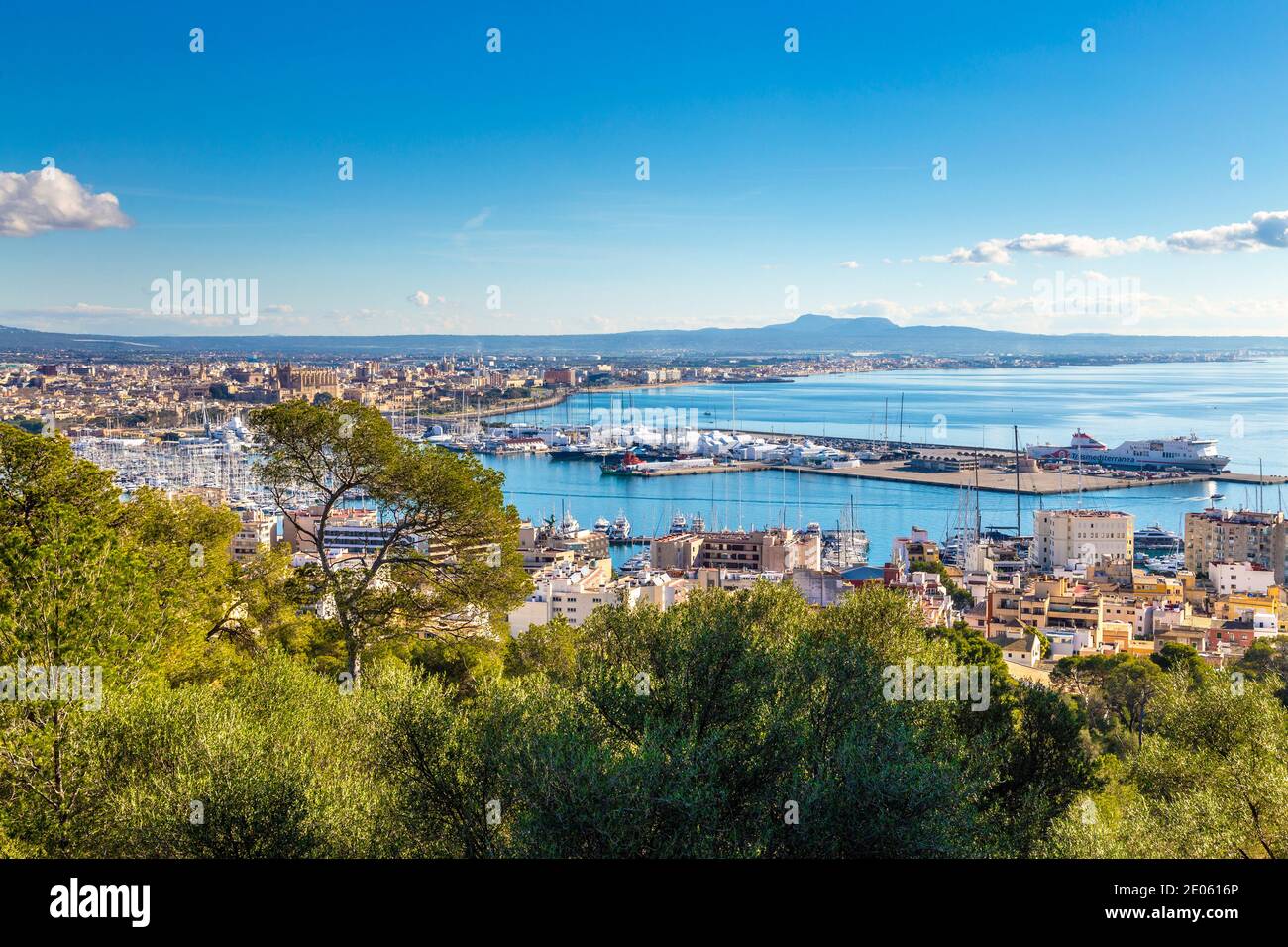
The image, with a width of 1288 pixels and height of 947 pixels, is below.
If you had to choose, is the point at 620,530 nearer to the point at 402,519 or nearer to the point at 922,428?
the point at 402,519

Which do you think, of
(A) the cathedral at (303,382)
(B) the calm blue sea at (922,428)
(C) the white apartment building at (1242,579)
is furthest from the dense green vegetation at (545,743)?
(A) the cathedral at (303,382)

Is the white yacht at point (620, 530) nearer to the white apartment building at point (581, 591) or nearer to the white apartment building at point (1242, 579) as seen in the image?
the white apartment building at point (581, 591)

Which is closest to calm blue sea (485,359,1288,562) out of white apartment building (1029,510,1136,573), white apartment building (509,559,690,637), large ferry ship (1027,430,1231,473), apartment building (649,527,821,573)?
large ferry ship (1027,430,1231,473)

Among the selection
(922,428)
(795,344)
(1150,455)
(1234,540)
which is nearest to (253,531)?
(1234,540)

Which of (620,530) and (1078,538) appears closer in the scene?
(1078,538)

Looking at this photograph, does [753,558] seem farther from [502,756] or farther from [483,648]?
[502,756]

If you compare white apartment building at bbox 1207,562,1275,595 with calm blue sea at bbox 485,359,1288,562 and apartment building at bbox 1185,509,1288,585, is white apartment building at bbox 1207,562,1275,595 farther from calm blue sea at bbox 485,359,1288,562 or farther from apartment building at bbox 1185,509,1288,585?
calm blue sea at bbox 485,359,1288,562
